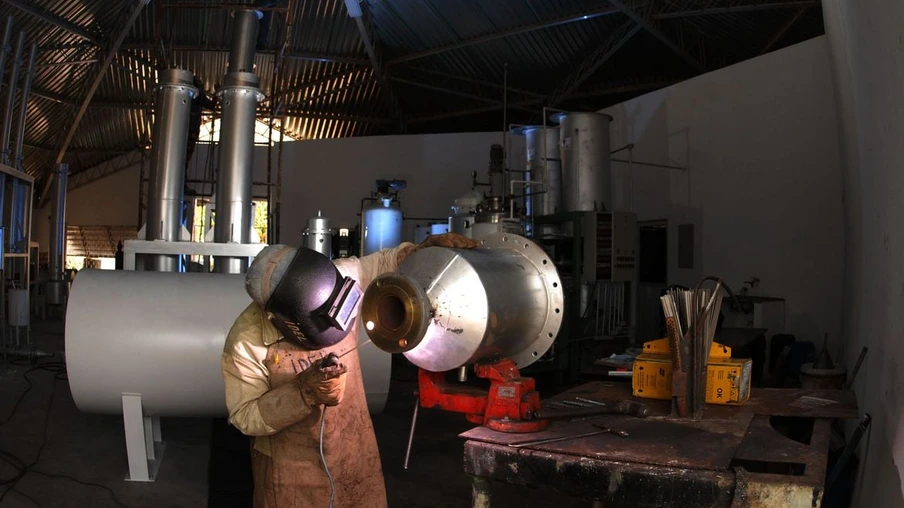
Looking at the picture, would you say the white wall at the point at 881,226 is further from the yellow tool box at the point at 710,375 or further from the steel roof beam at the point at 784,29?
the steel roof beam at the point at 784,29

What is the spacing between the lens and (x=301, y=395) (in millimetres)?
2039

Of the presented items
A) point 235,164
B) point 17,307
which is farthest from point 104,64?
point 235,164

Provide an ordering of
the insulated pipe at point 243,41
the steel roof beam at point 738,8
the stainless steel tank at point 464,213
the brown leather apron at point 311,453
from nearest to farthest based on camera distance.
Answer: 1. the brown leather apron at point 311,453
2. the insulated pipe at point 243,41
3. the stainless steel tank at point 464,213
4. the steel roof beam at point 738,8

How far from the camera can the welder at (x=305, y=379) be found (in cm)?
198

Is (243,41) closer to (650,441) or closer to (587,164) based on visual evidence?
(587,164)

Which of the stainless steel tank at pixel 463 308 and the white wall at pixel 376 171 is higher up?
the white wall at pixel 376 171

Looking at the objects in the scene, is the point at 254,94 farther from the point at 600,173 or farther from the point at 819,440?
the point at 819,440

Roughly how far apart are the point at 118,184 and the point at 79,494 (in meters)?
14.5

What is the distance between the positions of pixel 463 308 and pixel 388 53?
10.7m

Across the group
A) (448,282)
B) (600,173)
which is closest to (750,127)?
(600,173)

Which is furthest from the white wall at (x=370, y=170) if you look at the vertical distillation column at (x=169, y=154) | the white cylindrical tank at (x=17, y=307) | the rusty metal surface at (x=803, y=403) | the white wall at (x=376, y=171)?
the rusty metal surface at (x=803, y=403)

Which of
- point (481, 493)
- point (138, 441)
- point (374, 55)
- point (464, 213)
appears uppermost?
point (374, 55)

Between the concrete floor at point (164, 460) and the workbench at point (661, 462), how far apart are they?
88 centimetres

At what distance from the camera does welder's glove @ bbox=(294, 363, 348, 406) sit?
6.39 ft
